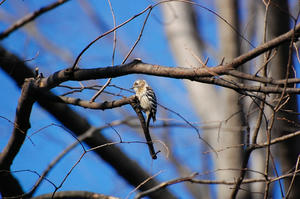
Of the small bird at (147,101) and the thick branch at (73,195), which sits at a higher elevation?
the small bird at (147,101)

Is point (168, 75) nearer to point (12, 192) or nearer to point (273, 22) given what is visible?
point (12, 192)

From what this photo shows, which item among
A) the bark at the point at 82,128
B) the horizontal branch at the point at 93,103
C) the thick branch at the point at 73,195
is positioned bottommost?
the thick branch at the point at 73,195

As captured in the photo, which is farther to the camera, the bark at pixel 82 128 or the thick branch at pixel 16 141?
the bark at pixel 82 128

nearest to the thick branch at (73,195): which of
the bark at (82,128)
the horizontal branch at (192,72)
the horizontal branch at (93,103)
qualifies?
the horizontal branch at (93,103)

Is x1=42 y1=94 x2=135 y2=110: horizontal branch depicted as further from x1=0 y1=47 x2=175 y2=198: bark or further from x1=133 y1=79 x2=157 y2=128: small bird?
x1=133 y1=79 x2=157 y2=128: small bird

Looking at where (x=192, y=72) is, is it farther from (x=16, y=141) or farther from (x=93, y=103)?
(x=16, y=141)

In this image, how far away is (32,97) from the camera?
99.7 inches

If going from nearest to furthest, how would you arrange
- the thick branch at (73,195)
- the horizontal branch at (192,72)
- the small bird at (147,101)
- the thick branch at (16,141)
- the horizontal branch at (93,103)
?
the horizontal branch at (192,72) → the horizontal branch at (93,103) → the thick branch at (16,141) → the thick branch at (73,195) → the small bird at (147,101)

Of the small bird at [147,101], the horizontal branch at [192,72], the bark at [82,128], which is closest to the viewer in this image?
the horizontal branch at [192,72]

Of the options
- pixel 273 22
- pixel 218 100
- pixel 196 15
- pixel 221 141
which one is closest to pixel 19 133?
pixel 273 22

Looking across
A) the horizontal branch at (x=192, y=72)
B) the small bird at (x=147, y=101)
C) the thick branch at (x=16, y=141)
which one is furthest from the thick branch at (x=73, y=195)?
the small bird at (x=147, y=101)

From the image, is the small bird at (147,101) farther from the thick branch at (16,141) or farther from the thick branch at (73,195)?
the thick branch at (16,141)

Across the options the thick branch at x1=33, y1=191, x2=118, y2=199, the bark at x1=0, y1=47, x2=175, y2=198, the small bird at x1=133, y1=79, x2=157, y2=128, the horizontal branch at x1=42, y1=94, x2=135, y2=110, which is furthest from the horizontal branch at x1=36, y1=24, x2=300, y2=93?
the small bird at x1=133, y1=79, x2=157, y2=128

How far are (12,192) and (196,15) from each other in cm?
580
